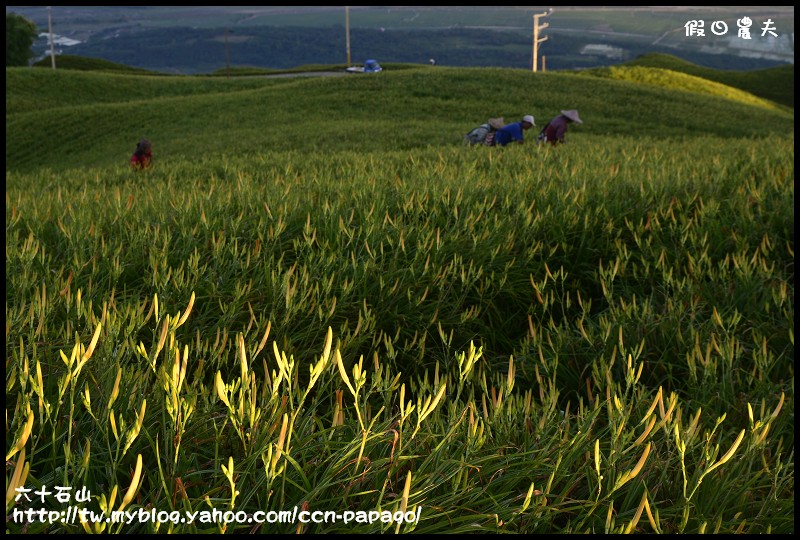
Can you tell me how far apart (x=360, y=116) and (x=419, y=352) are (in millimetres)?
23619

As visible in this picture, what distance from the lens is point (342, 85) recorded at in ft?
105

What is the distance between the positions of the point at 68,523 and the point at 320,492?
55cm

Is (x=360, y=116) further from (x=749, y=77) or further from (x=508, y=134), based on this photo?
(x=749, y=77)

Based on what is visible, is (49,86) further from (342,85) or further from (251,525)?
(251,525)

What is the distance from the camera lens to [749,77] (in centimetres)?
6819

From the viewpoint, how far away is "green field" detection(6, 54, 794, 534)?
4.94ft

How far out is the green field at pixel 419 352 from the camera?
59.2 inches

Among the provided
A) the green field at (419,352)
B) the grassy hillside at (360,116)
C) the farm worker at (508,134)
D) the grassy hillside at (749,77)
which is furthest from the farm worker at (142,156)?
the grassy hillside at (749,77)

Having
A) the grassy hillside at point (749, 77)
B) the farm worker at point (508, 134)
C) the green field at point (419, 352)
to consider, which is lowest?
the green field at point (419, 352)

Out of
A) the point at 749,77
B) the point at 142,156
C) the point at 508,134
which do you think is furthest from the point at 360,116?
the point at 749,77

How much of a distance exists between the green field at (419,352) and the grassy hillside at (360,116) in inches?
462

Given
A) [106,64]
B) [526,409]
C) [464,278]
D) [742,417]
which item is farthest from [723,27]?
[106,64]

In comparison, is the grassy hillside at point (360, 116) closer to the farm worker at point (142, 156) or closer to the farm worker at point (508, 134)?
the farm worker at point (508, 134)

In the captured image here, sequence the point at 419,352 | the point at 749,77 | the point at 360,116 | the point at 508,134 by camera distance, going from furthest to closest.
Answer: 1. the point at 749,77
2. the point at 360,116
3. the point at 508,134
4. the point at 419,352
